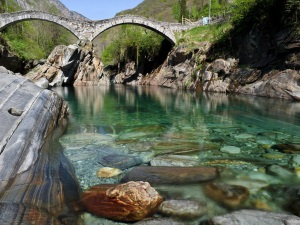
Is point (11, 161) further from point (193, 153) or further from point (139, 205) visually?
point (193, 153)

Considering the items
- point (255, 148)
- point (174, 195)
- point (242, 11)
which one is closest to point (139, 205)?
point (174, 195)

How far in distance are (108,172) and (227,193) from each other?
74.7 inches

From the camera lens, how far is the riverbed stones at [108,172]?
4.39 metres

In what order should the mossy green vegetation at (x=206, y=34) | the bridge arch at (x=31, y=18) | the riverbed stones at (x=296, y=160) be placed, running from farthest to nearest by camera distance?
the bridge arch at (x=31, y=18)
the mossy green vegetation at (x=206, y=34)
the riverbed stones at (x=296, y=160)

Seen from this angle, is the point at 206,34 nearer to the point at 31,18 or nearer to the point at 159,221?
the point at 31,18

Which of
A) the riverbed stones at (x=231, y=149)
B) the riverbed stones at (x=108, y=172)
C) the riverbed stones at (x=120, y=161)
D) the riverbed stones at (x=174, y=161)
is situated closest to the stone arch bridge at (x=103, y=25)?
the riverbed stones at (x=231, y=149)

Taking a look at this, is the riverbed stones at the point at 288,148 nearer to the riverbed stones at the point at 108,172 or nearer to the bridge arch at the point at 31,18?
the riverbed stones at the point at 108,172

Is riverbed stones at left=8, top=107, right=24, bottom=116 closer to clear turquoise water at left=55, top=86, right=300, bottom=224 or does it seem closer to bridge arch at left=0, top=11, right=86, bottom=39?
clear turquoise water at left=55, top=86, right=300, bottom=224

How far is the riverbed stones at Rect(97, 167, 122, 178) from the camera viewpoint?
173 inches

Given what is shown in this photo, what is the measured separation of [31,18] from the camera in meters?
33.5

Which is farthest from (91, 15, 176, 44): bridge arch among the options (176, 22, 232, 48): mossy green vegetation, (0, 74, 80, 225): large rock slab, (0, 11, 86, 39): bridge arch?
(0, 74, 80, 225): large rock slab

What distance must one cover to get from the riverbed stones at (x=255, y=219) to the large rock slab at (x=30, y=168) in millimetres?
1665

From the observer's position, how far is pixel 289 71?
16.6m

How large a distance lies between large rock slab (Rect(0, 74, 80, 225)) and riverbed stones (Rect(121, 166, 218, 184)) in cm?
96
